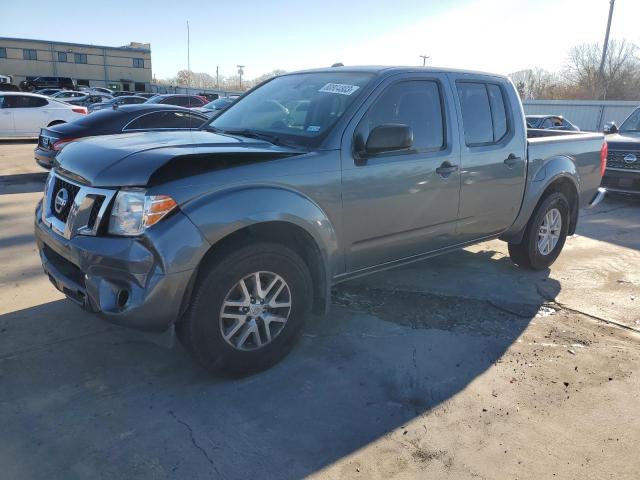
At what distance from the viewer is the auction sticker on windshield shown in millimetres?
3680

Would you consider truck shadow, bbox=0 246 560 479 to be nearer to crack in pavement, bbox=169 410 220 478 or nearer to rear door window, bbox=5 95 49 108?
crack in pavement, bbox=169 410 220 478

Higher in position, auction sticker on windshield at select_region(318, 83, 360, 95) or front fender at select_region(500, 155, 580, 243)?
auction sticker on windshield at select_region(318, 83, 360, 95)

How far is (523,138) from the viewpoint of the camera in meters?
4.77

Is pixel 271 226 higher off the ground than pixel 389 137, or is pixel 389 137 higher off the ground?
pixel 389 137

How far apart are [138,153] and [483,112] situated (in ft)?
9.77

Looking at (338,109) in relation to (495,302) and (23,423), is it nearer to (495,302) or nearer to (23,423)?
(495,302)

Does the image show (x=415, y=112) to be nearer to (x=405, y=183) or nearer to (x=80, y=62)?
(x=405, y=183)

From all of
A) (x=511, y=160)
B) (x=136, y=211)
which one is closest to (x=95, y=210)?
(x=136, y=211)

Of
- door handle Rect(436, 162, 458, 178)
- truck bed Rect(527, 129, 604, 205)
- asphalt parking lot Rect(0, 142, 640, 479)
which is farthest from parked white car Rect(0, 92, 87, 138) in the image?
door handle Rect(436, 162, 458, 178)

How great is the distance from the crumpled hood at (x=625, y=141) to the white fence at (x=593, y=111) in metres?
14.6

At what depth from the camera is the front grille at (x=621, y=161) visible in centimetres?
924

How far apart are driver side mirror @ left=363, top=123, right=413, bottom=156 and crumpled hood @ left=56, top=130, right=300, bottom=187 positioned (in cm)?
53

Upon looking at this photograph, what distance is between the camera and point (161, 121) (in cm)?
966

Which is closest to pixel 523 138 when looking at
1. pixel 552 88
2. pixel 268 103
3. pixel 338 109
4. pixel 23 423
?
pixel 338 109
